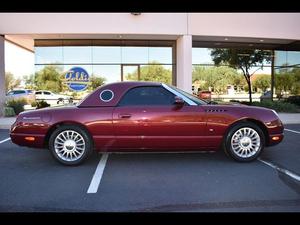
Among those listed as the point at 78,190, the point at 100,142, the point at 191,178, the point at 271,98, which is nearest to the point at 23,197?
the point at 78,190

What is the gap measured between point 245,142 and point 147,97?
6.46ft

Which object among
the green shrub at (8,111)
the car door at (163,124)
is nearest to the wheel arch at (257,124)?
the car door at (163,124)

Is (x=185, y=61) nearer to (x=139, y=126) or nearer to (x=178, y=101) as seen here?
(x=178, y=101)

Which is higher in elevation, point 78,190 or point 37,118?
point 37,118

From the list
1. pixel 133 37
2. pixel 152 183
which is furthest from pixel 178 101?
pixel 133 37

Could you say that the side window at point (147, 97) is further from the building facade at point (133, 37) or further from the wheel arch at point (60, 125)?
the building facade at point (133, 37)

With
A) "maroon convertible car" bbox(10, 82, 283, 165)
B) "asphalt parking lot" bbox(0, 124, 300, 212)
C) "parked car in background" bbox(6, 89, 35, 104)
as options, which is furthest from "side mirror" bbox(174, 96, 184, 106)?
"parked car in background" bbox(6, 89, 35, 104)

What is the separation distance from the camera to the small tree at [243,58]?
20.8 m

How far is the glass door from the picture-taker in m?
18.8

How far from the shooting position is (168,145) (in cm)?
675

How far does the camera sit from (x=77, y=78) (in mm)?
18609

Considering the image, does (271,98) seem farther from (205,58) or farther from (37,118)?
(37,118)
